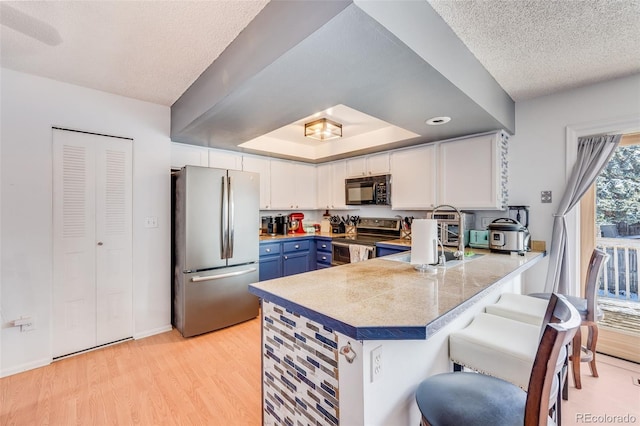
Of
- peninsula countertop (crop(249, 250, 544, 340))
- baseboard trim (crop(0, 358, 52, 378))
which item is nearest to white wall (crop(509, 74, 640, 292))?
peninsula countertop (crop(249, 250, 544, 340))

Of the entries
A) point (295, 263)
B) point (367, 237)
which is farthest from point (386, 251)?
point (295, 263)

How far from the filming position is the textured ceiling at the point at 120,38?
5.27ft

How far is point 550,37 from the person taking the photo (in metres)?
1.81

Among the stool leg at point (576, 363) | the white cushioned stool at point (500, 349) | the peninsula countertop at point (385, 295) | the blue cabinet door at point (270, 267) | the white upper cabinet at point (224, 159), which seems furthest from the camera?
the blue cabinet door at point (270, 267)

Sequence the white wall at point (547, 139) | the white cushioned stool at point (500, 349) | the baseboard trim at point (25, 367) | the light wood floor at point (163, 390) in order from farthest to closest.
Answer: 1. the white wall at point (547, 139)
2. the baseboard trim at point (25, 367)
3. the light wood floor at point (163, 390)
4. the white cushioned stool at point (500, 349)

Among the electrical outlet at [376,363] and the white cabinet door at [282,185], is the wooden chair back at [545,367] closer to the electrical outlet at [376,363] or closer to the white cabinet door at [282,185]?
the electrical outlet at [376,363]

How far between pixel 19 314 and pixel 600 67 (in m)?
5.08

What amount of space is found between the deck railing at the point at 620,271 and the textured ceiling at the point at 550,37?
1.70 m

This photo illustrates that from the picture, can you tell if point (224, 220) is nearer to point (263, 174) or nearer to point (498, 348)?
point (263, 174)

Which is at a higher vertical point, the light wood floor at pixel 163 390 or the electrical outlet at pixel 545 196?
the electrical outlet at pixel 545 196

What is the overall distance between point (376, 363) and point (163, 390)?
5.95 ft

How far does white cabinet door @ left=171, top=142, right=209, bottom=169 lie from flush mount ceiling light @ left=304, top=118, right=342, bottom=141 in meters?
1.36

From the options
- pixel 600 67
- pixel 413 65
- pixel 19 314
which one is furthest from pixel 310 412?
pixel 600 67

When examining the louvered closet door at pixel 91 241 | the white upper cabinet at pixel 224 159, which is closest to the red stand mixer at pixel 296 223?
the white upper cabinet at pixel 224 159
